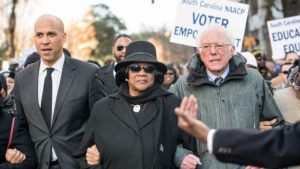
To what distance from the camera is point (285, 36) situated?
37.0 feet

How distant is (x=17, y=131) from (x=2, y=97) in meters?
0.35

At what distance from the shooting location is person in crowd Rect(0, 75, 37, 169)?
6047 mm

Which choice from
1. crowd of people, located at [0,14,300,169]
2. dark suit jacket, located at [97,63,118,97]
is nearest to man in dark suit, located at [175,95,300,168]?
crowd of people, located at [0,14,300,169]

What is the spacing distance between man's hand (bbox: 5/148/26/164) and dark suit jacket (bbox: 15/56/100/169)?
183 millimetres

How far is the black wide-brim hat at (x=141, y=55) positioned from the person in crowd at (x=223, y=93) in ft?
1.09

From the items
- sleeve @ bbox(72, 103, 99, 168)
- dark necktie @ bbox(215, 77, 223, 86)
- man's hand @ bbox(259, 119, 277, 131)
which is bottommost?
sleeve @ bbox(72, 103, 99, 168)

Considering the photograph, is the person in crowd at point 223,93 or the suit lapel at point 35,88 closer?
the person in crowd at point 223,93

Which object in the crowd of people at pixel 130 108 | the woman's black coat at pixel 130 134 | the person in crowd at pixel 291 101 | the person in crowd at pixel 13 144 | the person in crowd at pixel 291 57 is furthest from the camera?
the person in crowd at pixel 291 57

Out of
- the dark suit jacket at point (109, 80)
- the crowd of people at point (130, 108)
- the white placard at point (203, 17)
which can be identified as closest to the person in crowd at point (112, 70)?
Result: the dark suit jacket at point (109, 80)

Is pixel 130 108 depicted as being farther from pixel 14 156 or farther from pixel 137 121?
pixel 14 156

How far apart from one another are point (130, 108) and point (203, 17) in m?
2.79

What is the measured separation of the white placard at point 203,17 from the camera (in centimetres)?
811

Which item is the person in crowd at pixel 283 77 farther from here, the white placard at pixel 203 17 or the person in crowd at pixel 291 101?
the person in crowd at pixel 291 101

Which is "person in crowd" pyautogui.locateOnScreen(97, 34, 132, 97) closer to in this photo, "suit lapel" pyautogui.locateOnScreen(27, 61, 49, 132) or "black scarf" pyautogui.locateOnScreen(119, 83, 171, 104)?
"suit lapel" pyautogui.locateOnScreen(27, 61, 49, 132)
